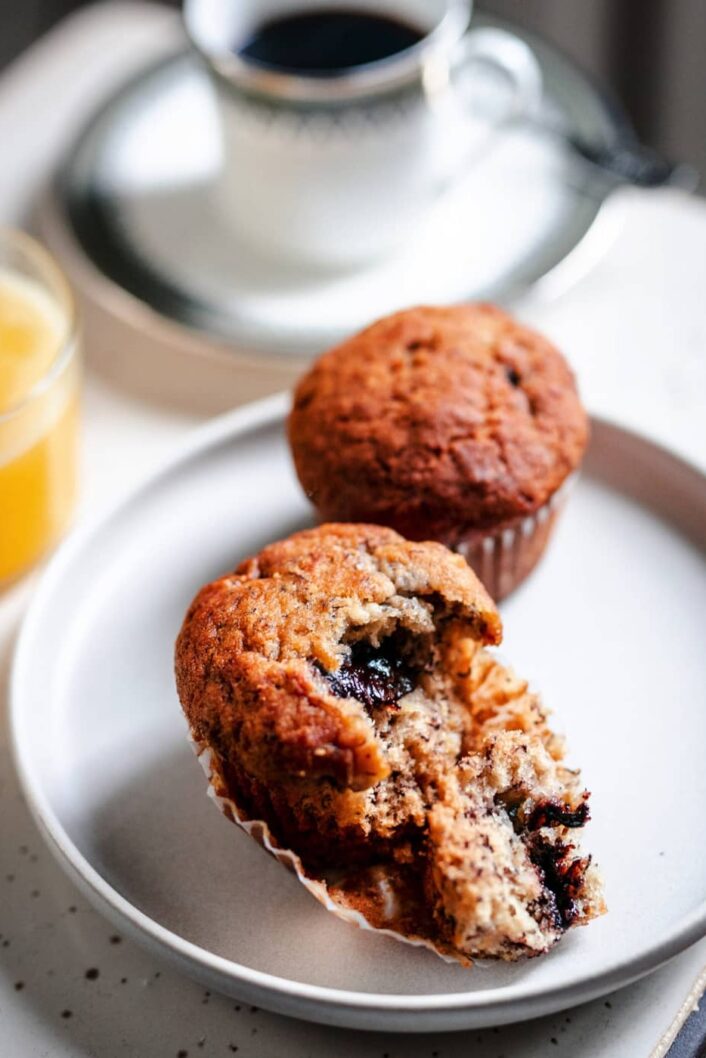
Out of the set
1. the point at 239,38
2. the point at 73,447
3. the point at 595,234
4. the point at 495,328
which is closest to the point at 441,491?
the point at 495,328

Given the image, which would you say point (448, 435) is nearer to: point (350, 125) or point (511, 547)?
point (511, 547)

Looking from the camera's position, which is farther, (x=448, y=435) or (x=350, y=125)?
(x=350, y=125)

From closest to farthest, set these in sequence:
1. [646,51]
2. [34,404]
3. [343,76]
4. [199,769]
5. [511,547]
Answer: [199,769] < [511,547] < [34,404] < [343,76] < [646,51]

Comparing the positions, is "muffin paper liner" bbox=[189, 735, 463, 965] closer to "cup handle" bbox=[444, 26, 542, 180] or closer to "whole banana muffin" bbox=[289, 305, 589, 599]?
"whole banana muffin" bbox=[289, 305, 589, 599]

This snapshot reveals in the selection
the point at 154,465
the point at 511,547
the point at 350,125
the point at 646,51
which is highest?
the point at 350,125

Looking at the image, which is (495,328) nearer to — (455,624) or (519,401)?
(519,401)

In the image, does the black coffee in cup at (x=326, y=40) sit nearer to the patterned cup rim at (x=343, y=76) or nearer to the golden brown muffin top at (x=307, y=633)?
the patterned cup rim at (x=343, y=76)

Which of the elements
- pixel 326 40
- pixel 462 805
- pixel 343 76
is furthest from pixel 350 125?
pixel 462 805

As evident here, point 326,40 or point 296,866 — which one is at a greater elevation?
point 326,40
